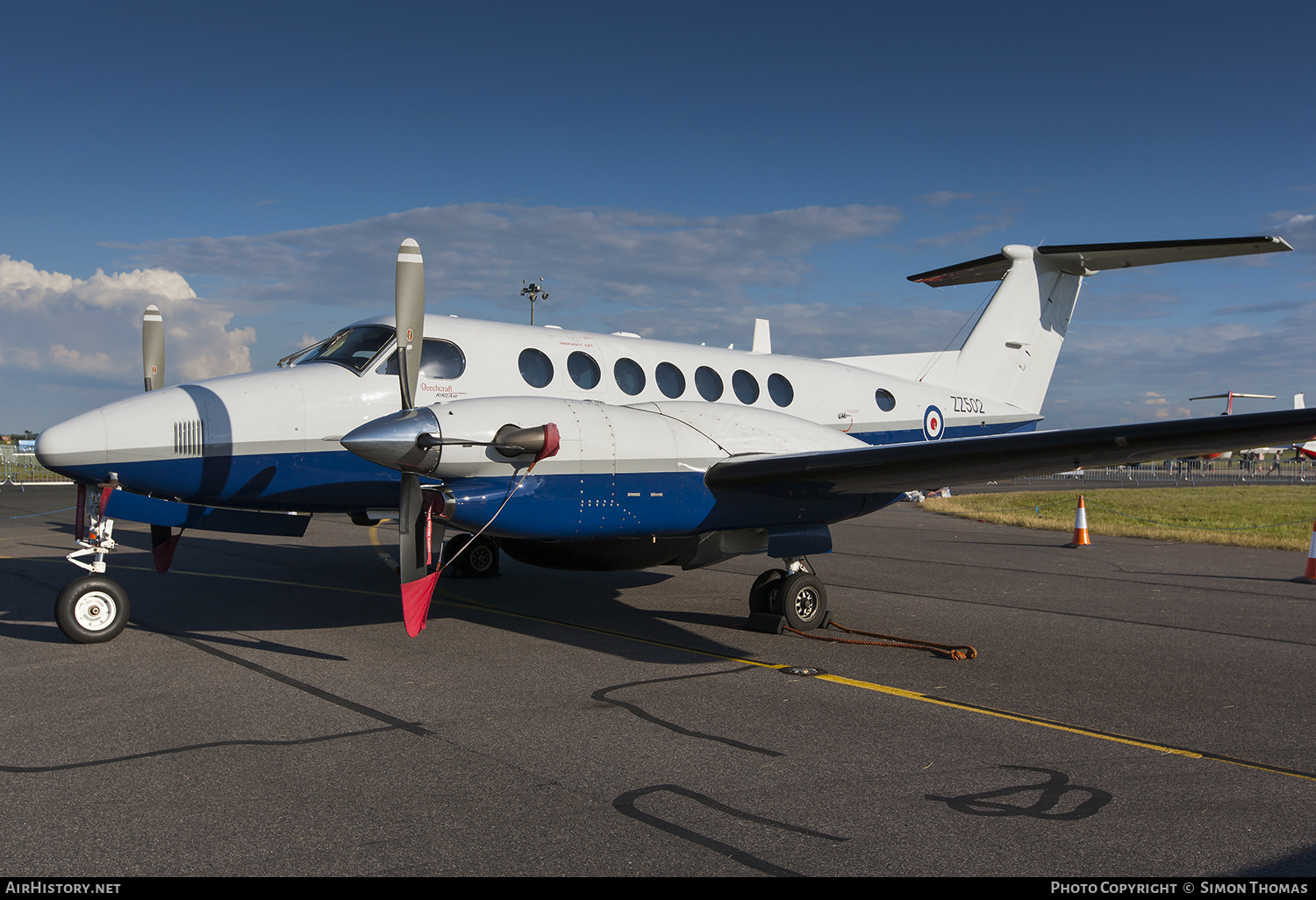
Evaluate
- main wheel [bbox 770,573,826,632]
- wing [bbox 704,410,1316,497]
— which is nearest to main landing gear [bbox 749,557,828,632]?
main wheel [bbox 770,573,826,632]

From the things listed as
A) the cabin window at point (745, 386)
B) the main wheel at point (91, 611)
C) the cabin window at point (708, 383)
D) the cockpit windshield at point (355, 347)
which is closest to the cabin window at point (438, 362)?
the cockpit windshield at point (355, 347)

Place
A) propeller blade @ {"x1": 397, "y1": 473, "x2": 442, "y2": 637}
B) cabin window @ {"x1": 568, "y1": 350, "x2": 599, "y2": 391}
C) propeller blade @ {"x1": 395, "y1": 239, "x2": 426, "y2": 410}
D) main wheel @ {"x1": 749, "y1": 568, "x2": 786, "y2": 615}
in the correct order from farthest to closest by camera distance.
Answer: cabin window @ {"x1": 568, "y1": 350, "x2": 599, "y2": 391} < main wheel @ {"x1": 749, "y1": 568, "x2": 786, "y2": 615} < propeller blade @ {"x1": 395, "y1": 239, "x2": 426, "y2": 410} < propeller blade @ {"x1": 397, "y1": 473, "x2": 442, "y2": 637}

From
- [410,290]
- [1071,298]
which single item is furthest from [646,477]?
[1071,298]

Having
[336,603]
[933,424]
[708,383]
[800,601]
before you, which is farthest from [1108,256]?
[336,603]

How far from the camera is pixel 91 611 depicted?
24.6ft

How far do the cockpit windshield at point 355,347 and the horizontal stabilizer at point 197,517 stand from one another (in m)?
1.67

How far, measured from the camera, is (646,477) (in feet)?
24.1

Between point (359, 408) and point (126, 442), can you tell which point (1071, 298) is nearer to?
point (359, 408)

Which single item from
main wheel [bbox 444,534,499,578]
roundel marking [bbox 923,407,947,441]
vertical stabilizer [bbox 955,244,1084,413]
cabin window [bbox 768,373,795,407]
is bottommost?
main wheel [bbox 444,534,499,578]

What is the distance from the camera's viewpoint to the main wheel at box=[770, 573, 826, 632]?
844cm

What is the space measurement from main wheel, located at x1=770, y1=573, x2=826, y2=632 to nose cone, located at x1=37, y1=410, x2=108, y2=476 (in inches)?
239

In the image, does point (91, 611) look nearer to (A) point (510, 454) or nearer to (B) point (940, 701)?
(A) point (510, 454)

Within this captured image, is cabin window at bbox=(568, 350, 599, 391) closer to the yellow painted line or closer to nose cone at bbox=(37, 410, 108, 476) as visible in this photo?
the yellow painted line

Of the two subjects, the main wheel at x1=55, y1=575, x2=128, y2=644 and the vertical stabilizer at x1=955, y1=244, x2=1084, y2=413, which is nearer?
the main wheel at x1=55, y1=575, x2=128, y2=644
